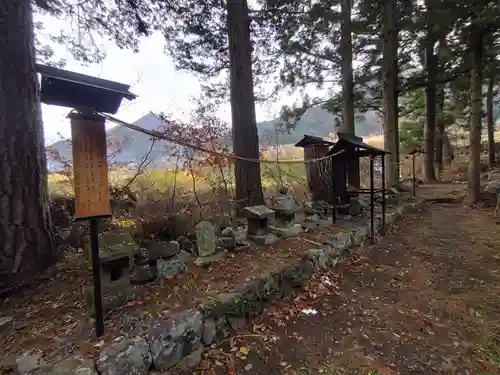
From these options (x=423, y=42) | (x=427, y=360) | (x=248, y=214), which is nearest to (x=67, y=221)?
(x=248, y=214)

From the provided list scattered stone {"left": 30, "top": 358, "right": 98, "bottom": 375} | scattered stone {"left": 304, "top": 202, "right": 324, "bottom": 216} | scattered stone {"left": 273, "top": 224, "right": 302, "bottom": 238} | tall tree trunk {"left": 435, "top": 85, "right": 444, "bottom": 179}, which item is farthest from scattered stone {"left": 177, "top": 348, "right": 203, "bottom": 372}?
tall tree trunk {"left": 435, "top": 85, "right": 444, "bottom": 179}

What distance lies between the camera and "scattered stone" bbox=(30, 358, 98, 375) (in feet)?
4.89

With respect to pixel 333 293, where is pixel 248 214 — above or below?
above

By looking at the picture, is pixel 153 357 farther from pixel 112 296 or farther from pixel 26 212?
pixel 26 212

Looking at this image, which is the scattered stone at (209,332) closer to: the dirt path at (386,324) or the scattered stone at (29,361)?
the dirt path at (386,324)

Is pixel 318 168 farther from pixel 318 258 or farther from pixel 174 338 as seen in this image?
pixel 174 338

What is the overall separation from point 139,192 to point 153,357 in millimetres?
3893

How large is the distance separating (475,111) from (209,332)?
736cm

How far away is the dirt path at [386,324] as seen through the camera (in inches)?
78.4

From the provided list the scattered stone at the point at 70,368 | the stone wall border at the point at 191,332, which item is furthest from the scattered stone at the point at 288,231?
the scattered stone at the point at 70,368

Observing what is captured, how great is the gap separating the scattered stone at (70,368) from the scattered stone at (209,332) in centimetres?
76

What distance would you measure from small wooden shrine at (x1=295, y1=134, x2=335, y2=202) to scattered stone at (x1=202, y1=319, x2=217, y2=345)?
341 cm

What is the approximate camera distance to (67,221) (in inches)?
154

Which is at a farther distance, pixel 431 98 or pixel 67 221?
pixel 431 98
